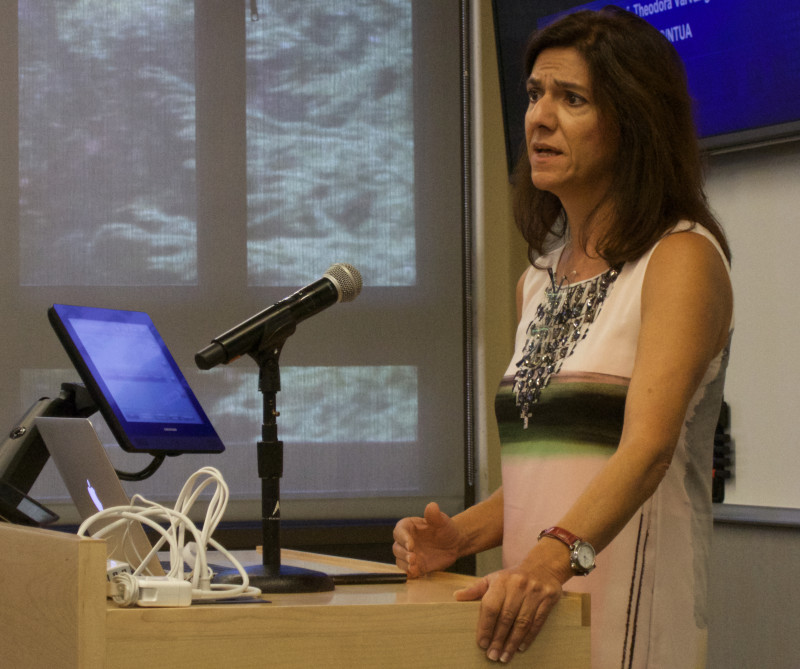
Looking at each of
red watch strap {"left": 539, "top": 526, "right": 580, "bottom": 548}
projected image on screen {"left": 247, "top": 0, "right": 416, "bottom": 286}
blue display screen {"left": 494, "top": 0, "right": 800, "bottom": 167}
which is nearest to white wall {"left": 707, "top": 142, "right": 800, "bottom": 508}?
blue display screen {"left": 494, "top": 0, "right": 800, "bottom": 167}

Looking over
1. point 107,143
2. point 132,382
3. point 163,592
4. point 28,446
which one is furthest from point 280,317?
point 107,143

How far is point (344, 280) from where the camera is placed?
1.31m

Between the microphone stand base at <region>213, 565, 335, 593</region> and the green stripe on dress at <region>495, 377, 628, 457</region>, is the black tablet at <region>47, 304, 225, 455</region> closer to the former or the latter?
the microphone stand base at <region>213, 565, 335, 593</region>

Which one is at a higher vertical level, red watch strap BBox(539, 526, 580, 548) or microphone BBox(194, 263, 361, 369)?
microphone BBox(194, 263, 361, 369)

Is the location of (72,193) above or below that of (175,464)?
above

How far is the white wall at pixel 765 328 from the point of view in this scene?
8.45 ft

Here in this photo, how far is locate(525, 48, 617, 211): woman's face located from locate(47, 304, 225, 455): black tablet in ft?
1.98

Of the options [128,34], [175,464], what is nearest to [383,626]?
[175,464]

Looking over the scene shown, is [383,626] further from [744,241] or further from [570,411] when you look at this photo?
[744,241]

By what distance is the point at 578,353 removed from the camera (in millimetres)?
1407

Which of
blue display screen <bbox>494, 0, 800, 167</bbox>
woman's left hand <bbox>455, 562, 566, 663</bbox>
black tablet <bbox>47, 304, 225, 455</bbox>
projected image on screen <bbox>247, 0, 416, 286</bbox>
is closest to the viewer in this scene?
woman's left hand <bbox>455, 562, 566, 663</bbox>

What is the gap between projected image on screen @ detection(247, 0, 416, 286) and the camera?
3.28m

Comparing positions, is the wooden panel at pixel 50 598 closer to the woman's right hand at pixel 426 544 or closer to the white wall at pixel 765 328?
the woman's right hand at pixel 426 544

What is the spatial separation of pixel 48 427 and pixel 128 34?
2200 millimetres
